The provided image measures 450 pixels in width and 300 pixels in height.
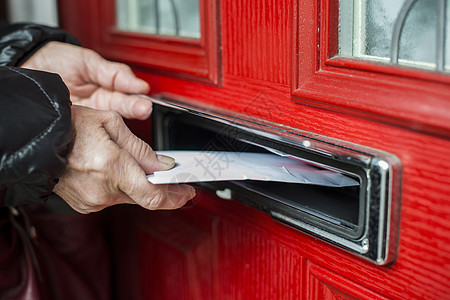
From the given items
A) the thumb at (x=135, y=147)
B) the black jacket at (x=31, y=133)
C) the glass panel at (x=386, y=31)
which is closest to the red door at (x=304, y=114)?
the glass panel at (x=386, y=31)

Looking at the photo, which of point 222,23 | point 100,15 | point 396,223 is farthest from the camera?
point 100,15

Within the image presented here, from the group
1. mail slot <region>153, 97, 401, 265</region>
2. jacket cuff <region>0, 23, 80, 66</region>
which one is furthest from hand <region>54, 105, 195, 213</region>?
jacket cuff <region>0, 23, 80, 66</region>

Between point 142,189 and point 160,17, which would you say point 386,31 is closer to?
point 142,189

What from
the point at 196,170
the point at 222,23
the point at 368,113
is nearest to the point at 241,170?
the point at 196,170

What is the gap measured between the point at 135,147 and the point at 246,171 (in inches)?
7.0

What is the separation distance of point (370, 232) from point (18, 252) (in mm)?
791

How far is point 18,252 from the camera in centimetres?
111

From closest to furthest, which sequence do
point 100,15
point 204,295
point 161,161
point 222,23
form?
1. point 161,161
2. point 222,23
3. point 204,295
4. point 100,15

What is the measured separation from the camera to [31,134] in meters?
0.70

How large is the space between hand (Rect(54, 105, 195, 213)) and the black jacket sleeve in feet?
0.11

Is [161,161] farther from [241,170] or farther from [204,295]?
[204,295]

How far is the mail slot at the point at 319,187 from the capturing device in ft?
2.05

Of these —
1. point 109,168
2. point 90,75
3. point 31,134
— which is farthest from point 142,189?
point 90,75

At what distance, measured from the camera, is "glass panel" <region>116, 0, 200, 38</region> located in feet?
3.30
